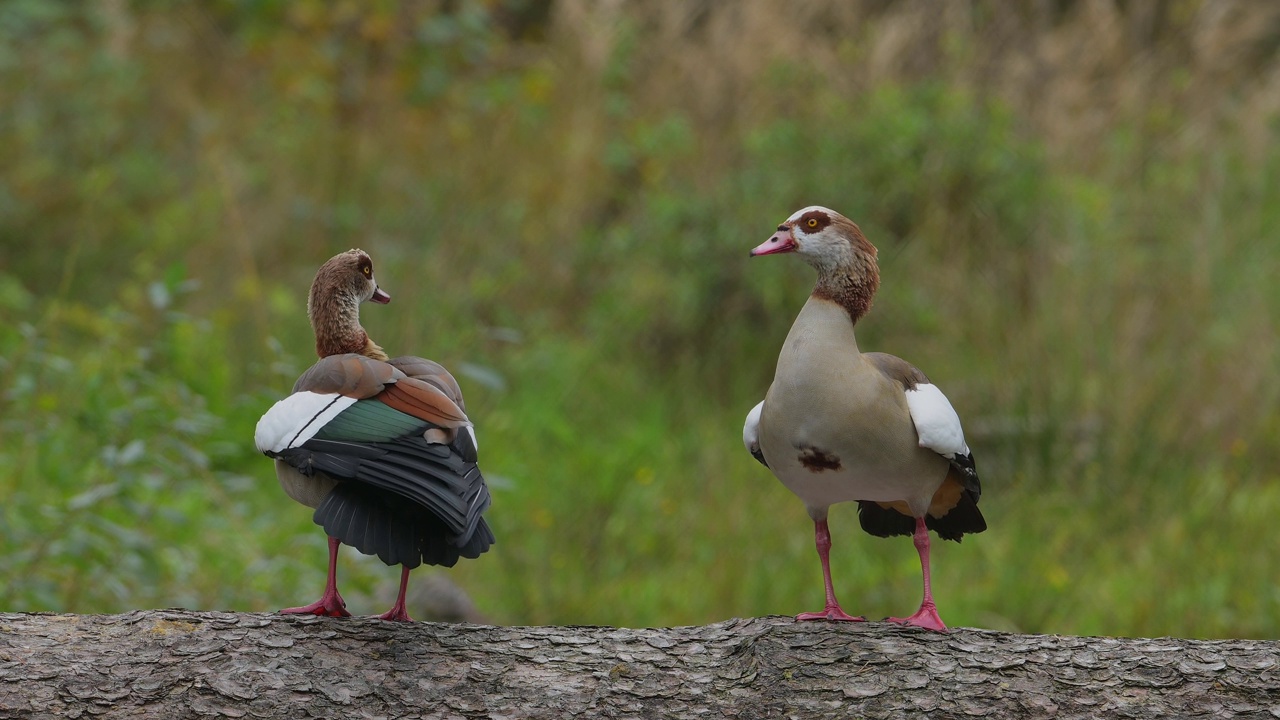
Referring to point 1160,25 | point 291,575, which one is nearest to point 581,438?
point 291,575

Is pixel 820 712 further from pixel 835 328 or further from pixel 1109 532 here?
pixel 1109 532

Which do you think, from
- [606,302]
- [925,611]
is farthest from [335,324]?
[606,302]

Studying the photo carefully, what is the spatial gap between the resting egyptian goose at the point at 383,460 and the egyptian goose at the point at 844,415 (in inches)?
27.2

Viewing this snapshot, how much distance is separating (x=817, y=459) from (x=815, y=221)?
0.56 meters

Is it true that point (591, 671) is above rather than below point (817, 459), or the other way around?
below

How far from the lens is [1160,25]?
10930 mm

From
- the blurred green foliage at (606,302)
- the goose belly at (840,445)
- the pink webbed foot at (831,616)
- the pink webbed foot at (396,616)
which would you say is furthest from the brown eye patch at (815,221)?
Result: the blurred green foliage at (606,302)

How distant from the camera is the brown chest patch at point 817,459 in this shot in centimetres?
284

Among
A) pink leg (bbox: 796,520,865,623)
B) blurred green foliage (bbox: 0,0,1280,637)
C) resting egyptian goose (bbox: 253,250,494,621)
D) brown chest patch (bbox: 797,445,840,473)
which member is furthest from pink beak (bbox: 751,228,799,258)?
blurred green foliage (bbox: 0,0,1280,637)

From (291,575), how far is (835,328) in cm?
267

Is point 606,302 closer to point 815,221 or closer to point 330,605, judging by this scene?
point 815,221

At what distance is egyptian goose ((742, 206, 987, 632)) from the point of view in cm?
285

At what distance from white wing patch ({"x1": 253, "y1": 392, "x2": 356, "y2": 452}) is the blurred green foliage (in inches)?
57.3

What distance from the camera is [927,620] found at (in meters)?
3.00
